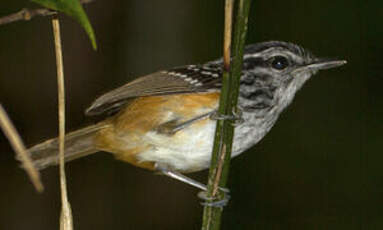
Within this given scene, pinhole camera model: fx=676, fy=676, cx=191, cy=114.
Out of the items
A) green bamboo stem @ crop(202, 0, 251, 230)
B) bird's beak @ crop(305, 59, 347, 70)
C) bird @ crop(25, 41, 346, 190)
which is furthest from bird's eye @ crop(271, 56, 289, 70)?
green bamboo stem @ crop(202, 0, 251, 230)

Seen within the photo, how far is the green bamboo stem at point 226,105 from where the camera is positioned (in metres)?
2.29

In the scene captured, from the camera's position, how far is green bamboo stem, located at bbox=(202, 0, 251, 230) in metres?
2.29

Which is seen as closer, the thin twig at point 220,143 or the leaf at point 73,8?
the leaf at point 73,8

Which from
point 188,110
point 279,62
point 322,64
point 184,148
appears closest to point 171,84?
point 188,110

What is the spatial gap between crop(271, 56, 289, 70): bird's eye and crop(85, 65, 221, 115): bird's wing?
1.09ft

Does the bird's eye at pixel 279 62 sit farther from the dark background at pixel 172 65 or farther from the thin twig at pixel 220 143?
the dark background at pixel 172 65

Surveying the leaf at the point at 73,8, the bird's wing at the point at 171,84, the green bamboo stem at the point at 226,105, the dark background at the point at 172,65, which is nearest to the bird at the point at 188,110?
the bird's wing at the point at 171,84


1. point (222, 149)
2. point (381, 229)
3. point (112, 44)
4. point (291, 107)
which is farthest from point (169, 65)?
point (222, 149)

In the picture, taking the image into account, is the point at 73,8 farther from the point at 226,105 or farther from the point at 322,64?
the point at 322,64

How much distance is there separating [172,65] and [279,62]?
2.53 m

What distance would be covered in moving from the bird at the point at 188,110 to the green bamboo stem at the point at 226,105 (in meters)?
1.08

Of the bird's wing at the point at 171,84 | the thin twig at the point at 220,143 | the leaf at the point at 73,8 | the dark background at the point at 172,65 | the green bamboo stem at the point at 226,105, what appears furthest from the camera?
the dark background at the point at 172,65

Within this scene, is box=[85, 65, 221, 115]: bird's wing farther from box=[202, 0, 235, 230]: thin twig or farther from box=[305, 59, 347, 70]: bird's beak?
box=[202, 0, 235, 230]: thin twig

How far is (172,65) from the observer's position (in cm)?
650
